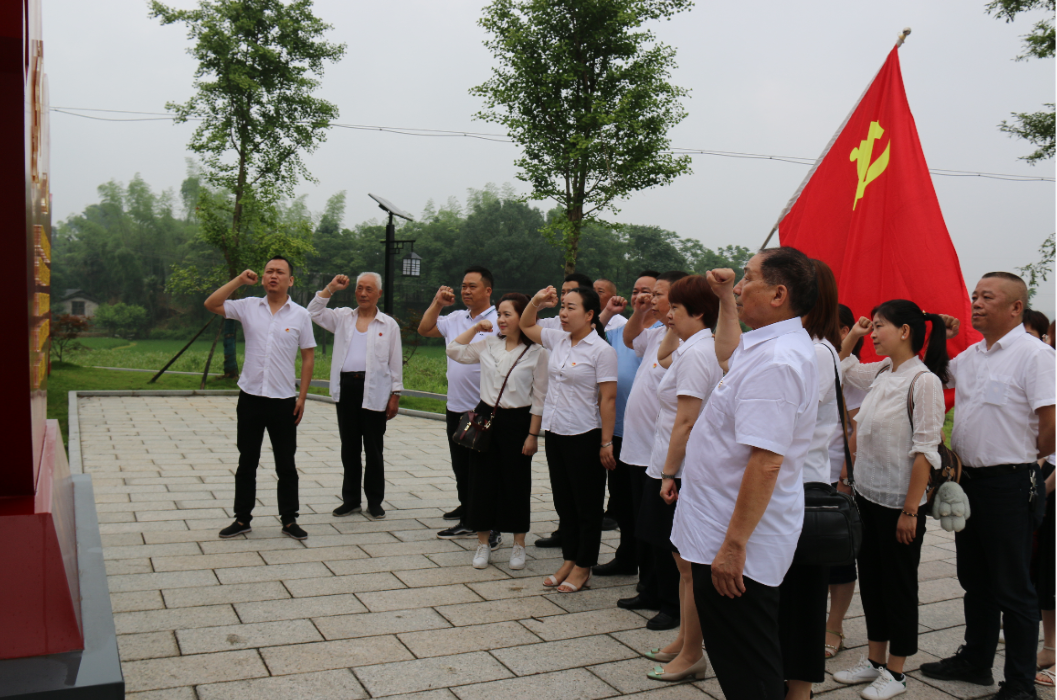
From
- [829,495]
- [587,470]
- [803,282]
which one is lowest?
[587,470]

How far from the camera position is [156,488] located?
20.6ft

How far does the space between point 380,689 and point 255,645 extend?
0.69m

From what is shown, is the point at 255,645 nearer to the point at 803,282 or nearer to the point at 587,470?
the point at 587,470

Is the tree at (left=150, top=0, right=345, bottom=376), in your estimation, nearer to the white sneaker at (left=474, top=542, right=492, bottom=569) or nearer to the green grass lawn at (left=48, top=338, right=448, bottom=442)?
the green grass lawn at (left=48, top=338, right=448, bottom=442)

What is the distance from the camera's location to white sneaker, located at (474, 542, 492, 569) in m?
4.48

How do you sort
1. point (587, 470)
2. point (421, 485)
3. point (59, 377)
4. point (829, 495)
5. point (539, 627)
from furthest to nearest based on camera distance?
point (59, 377), point (421, 485), point (587, 470), point (539, 627), point (829, 495)

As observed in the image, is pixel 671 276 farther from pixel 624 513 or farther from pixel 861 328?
pixel 624 513

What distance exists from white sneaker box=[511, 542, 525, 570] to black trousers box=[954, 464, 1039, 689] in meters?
2.22

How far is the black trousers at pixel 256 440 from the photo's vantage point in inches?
193

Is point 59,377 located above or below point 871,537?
below

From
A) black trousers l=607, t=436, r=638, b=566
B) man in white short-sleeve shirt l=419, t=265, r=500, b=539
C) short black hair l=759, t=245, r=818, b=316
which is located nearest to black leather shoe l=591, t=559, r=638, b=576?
black trousers l=607, t=436, r=638, b=566

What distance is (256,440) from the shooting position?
4926mm

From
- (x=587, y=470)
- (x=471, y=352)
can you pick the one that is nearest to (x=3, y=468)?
(x=587, y=470)

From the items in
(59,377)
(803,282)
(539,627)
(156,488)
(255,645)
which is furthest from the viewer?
(59,377)
